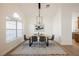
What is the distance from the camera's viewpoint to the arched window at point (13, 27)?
3135 mm

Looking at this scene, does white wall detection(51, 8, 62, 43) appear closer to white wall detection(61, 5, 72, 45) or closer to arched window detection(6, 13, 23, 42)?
white wall detection(61, 5, 72, 45)

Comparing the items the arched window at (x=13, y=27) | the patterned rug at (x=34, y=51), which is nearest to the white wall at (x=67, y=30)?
the patterned rug at (x=34, y=51)

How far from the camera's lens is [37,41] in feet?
16.0

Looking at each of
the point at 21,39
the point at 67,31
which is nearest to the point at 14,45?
the point at 21,39

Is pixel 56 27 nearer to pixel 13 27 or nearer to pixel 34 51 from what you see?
pixel 34 51

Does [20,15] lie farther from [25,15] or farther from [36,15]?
[36,15]

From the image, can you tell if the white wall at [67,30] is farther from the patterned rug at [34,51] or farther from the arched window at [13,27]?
the arched window at [13,27]

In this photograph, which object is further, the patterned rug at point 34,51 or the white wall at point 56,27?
the white wall at point 56,27

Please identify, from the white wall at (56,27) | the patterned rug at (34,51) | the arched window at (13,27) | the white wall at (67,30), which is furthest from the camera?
the white wall at (67,30)

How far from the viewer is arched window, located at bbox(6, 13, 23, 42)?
123 inches

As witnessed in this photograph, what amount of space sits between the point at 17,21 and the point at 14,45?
64cm

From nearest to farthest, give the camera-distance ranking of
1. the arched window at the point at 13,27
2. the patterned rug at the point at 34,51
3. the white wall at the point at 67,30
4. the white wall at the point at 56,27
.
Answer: the patterned rug at the point at 34,51, the arched window at the point at 13,27, the white wall at the point at 56,27, the white wall at the point at 67,30

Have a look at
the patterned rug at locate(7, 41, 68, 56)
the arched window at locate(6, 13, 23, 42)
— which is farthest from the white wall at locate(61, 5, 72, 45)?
the arched window at locate(6, 13, 23, 42)

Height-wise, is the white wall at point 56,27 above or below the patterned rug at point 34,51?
above
